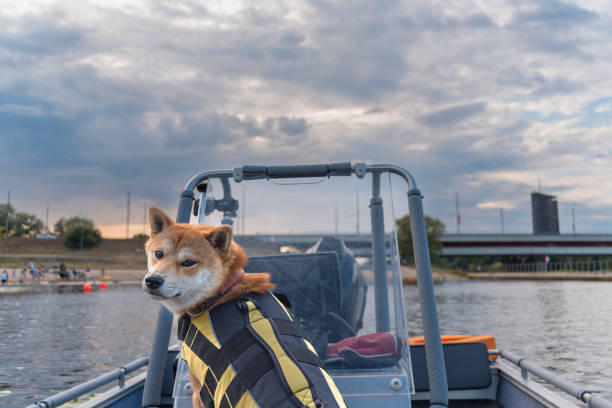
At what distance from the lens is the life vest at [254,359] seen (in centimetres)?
233

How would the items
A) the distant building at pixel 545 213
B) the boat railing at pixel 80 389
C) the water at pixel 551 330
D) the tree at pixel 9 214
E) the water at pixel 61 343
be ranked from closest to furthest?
the boat railing at pixel 80 389, the water at pixel 61 343, the water at pixel 551 330, the tree at pixel 9 214, the distant building at pixel 545 213

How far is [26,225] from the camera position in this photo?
12400cm

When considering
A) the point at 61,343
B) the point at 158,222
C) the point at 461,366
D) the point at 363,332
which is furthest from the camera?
the point at 61,343

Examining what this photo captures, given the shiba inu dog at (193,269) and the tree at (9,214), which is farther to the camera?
the tree at (9,214)

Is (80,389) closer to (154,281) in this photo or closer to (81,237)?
(154,281)

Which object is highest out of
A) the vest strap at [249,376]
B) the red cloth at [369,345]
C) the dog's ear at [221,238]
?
the dog's ear at [221,238]

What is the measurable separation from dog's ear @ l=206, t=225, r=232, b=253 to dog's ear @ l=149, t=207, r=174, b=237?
323mm

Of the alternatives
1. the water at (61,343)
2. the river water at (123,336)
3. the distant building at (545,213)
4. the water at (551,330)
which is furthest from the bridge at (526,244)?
the water at (61,343)

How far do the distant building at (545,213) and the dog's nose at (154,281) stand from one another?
17322 centimetres

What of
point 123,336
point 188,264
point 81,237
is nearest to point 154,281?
point 188,264

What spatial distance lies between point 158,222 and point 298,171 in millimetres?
1940

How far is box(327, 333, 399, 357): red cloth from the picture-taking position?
4.21 metres

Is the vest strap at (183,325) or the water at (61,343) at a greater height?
the vest strap at (183,325)

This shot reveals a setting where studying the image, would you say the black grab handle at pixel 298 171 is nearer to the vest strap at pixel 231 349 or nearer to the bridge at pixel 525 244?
the vest strap at pixel 231 349
